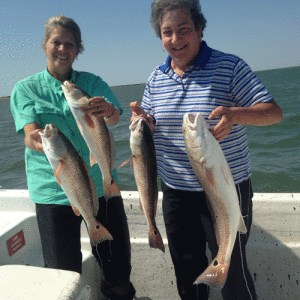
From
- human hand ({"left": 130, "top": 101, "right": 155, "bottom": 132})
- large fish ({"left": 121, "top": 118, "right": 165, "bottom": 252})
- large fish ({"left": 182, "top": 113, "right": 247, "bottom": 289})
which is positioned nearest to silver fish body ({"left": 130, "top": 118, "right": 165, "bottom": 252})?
large fish ({"left": 121, "top": 118, "right": 165, "bottom": 252})


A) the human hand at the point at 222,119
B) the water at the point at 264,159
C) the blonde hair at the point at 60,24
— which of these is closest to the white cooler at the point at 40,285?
the human hand at the point at 222,119

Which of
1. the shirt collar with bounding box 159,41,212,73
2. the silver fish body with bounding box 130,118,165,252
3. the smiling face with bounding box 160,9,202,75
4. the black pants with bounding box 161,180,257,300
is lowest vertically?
the black pants with bounding box 161,180,257,300

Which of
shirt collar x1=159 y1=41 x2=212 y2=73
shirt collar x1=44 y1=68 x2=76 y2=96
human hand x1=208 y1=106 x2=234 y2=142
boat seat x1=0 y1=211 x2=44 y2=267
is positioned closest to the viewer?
human hand x1=208 y1=106 x2=234 y2=142

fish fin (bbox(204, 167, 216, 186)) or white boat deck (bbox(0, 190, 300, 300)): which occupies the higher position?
fish fin (bbox(204, 167, 216, 186))

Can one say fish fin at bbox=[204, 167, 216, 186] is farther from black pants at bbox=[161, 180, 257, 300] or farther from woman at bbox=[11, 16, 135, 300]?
woman at bbox=[11, 16, 135, 300]

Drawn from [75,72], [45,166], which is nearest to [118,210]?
[45,166]

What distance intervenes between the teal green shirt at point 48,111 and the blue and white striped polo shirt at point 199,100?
0.45 m

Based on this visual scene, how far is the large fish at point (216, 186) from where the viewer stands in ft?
7.22

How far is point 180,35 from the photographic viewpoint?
253 cm

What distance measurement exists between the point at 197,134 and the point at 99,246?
174 cm

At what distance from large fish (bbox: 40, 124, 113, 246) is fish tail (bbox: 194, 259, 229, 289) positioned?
86 centimetres

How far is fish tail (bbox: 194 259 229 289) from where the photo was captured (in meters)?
2.29

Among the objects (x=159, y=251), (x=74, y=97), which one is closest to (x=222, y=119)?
(x=74, y=97)

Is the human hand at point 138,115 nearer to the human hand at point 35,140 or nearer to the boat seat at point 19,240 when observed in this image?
the human hand at point 35,140
